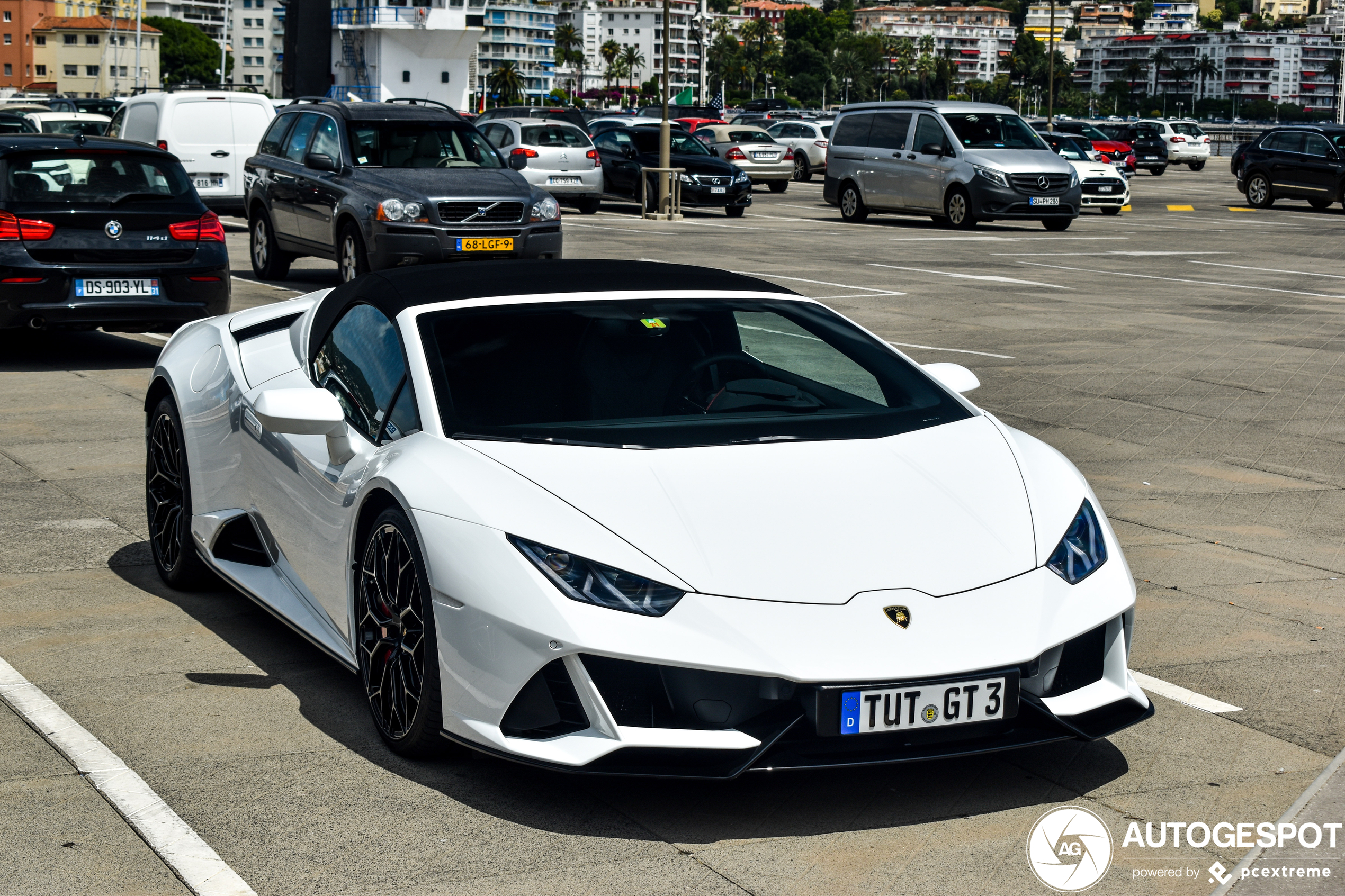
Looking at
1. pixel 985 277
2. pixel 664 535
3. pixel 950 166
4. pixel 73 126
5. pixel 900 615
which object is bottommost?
pixel 900 615

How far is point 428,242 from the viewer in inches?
604

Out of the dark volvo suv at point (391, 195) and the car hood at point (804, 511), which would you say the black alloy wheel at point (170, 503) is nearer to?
the car hood at point (804, 511)

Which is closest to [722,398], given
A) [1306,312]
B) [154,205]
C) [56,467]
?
[56,467]

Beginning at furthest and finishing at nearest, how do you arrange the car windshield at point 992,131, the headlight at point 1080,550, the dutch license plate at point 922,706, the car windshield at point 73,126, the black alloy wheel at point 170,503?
the car windshield at point 992,131 → the car windshield at point 73,126 → the black alloy wheel at point 170,503 → the headlight at point 1080,550 → the dutch license plate at point 922,706

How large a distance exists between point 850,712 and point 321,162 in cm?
1326

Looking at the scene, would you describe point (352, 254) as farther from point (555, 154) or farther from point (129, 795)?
point (555, 154)

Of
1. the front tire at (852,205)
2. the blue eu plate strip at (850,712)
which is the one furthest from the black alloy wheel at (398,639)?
the front tire at (852,205)

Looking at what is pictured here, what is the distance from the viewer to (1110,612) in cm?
403

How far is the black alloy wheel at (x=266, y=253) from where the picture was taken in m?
17.6

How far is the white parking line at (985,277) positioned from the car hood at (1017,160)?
6992mm

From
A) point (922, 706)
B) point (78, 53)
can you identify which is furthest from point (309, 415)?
point (78, 53)

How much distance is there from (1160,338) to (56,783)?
36.7 feet

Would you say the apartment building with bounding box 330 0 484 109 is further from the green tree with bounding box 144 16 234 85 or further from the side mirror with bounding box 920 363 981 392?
the green tree with bounding box 144 16 234 85

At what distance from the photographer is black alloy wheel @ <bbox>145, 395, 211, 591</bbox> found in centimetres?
590
